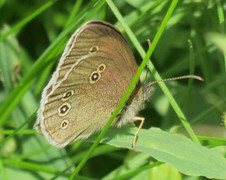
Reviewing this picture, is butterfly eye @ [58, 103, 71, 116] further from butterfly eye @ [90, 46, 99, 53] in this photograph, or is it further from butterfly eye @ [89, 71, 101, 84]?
butterfly eye @ [90, 46, 99, 53]

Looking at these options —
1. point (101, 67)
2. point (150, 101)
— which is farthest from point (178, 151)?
point (150, 101)

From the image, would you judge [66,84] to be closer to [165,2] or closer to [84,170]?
[165,2]

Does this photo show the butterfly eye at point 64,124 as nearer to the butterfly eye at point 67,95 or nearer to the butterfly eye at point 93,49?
the butterfly eye at point 67,95

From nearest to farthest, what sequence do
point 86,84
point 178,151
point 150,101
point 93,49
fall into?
point 178,151 → point 93,49 → point 86,84 → point 150,101

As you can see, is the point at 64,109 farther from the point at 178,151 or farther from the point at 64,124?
the point at 178,151

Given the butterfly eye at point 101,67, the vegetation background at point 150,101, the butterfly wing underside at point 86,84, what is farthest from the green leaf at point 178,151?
the butterfly eye at point 101,67

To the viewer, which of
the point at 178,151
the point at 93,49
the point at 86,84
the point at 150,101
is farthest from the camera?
the point at 150,101

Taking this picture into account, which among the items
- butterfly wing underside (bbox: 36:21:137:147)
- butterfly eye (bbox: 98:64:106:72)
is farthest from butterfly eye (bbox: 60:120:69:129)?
butterfly eye (bbox: 98:64:106:72)
